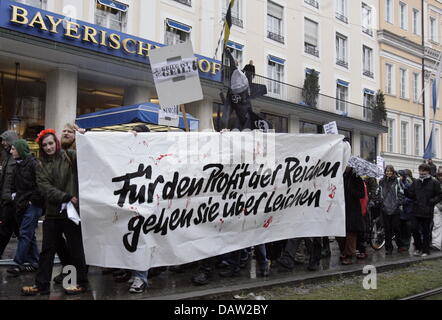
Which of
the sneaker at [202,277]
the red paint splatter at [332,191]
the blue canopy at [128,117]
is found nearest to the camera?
the sneaker at [202,277]

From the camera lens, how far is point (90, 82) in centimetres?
1842

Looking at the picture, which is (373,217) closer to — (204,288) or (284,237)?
(284,237)

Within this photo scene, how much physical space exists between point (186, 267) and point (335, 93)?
928 inches

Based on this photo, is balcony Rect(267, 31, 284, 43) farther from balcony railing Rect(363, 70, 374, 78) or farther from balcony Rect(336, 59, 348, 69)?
balcony railing Rect(363, 70, 374, 78)

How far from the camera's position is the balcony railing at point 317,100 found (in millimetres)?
23922

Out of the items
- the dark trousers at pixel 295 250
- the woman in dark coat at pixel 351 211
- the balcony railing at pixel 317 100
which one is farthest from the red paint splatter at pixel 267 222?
the balcony railing at pixel 317 100

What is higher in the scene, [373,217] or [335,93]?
[335,93]

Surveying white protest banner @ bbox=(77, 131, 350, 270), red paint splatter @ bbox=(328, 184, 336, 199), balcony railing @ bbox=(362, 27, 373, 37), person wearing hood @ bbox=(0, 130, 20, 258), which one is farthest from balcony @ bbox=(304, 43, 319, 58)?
person wearing hood @ bbox=(0, 130, 20, 258)

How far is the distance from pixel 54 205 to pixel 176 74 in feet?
8.63

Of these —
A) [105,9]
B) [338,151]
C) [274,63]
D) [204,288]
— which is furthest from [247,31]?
[204,288]

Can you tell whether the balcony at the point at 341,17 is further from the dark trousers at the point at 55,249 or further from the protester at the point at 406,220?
the dark trousers at the point at 55,249

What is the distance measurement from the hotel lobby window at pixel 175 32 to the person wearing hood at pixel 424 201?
12.7 meters

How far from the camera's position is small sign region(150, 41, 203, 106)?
6793 millimetres
